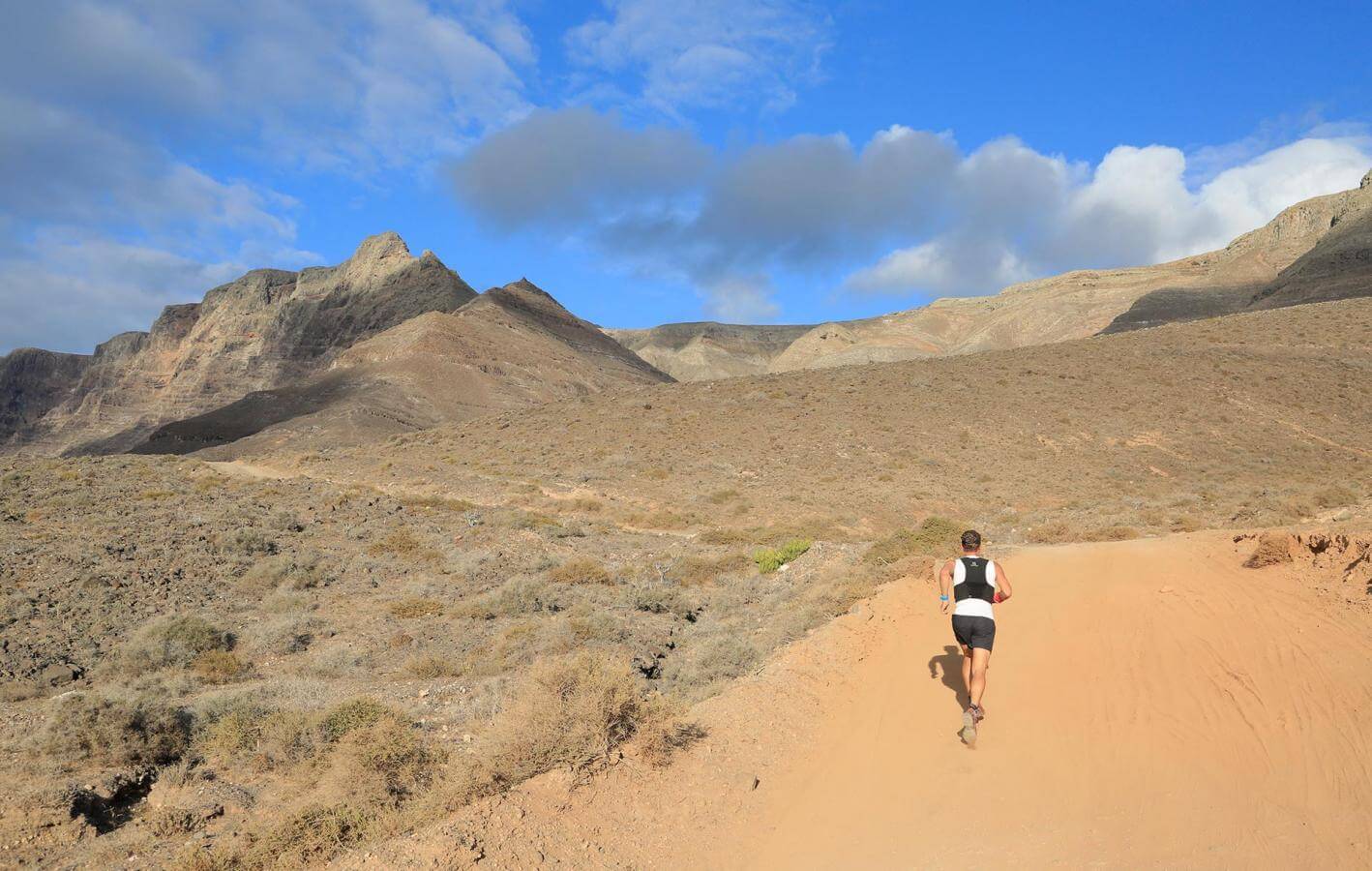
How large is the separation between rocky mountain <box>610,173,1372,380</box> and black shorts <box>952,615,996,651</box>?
85322mm

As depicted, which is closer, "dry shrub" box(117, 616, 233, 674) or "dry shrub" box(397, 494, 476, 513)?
"dry shrub" box(117, 616, 233, 674)

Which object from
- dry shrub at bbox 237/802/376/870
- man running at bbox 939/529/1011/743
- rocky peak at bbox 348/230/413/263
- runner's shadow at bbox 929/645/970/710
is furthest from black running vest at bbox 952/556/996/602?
rocky peak at bbox 348/230/413/263

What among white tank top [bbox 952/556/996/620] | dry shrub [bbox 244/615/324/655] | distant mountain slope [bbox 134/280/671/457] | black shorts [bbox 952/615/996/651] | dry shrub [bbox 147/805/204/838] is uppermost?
distant mountain slope [bbox 134/280/671/457]

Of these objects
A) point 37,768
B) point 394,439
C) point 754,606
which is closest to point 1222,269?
point 394,439

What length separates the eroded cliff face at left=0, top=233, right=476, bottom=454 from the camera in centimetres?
11544

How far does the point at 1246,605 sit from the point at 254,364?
13572 cm

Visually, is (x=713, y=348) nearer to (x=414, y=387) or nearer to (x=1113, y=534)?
(x=414, y=387)

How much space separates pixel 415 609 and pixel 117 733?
6384 millimetres

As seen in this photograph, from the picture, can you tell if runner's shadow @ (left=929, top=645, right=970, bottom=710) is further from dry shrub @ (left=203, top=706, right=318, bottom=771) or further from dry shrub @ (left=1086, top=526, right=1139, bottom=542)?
dry shrub @ (left=1086, top=526, right=1139, bottom=542)

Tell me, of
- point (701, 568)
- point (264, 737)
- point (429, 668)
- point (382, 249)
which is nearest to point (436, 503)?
point (701, 568)

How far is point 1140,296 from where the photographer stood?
11319cm

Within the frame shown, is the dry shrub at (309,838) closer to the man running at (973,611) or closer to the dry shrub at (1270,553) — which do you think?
the man running at (973,611)

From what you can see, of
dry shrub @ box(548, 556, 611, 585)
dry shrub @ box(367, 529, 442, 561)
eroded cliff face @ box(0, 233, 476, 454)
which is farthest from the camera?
eroded cliff face @ box(0, 233, 476, 454)

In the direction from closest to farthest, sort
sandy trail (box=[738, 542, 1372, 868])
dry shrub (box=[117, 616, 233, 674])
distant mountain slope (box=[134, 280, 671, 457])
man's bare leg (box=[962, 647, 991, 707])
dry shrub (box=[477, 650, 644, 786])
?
sandy trail (box=[738, 542, 1372, 868]), dry shrub (box=[477, 650, 644, 786]), man's bare leg (box=[962, 647, 991, 707]), dry shrub (box=[117, 616, 233, 674]), distant mountain slope (box=[134, 280, 671, 457])
